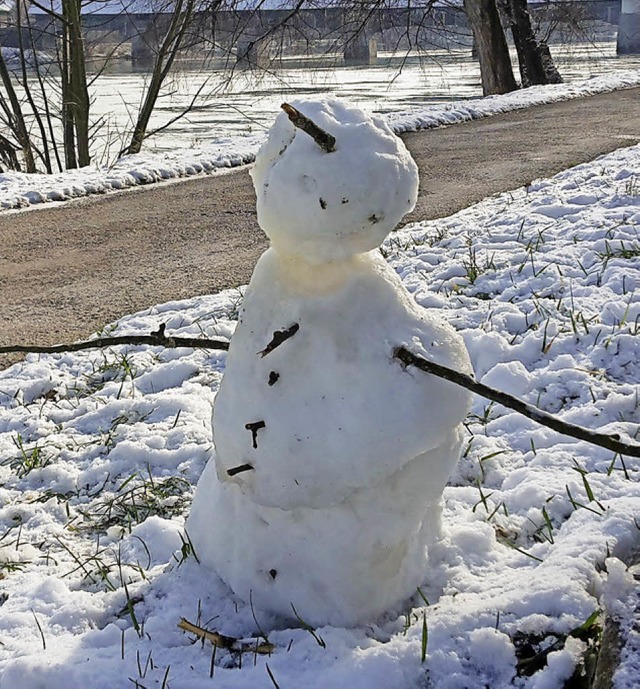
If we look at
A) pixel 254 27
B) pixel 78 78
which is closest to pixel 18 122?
pixel 78 78

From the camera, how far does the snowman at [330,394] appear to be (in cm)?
186

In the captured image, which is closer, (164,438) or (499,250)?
(164,438)

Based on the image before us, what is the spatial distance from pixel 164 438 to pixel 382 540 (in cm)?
156

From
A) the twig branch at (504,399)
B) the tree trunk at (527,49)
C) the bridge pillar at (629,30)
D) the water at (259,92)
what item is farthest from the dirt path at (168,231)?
the bridge pillar at (629,30)

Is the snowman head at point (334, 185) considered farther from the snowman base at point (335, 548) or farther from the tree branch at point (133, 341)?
the snowman base at point (335, 548)

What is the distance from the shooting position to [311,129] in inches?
70.4

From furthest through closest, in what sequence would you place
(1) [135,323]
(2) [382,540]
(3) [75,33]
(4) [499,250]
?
(3) [75,33] → (4) [499,250] → (1) [135,323] → (2) [382,540]

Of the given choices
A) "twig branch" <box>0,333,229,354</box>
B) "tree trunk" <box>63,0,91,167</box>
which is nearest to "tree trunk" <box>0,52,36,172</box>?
"tree trunk" <box>63,0,91,167</box>

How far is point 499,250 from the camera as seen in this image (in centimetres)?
536

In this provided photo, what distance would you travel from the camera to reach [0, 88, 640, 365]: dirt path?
5711mm

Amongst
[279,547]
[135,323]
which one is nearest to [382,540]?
[279,547]

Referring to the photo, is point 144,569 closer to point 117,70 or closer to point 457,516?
point 457,516

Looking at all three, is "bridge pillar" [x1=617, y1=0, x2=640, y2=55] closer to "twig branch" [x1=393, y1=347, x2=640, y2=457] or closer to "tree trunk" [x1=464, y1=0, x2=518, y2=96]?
"tree trunk" [x1=464, y1=0, x2=518, y2=96]

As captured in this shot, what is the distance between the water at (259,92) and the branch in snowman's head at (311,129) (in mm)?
10478
